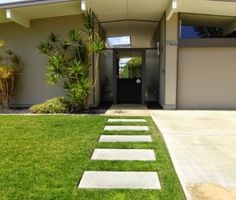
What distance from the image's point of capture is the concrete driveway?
11.9ft

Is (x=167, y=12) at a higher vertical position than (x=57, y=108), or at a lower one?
higher

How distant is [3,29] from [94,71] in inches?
147

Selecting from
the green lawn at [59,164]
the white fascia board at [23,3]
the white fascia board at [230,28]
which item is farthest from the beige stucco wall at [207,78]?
A: the white fascia board at [23,3]

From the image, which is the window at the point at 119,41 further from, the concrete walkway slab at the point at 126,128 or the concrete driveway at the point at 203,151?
the concrete walkway slab at the point at 126,128

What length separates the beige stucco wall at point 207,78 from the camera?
10.6 metres

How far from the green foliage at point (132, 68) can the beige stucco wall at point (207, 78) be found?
260 cm

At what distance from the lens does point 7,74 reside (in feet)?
33.9

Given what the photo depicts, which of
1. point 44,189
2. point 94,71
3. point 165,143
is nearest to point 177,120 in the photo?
point 165,143

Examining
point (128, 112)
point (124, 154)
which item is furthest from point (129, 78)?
point (124, 154)

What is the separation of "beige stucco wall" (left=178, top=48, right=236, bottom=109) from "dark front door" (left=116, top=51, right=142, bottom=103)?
2554 mm

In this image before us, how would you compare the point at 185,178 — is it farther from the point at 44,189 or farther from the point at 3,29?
the point at 3,29

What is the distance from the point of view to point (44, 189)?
11.5 ft

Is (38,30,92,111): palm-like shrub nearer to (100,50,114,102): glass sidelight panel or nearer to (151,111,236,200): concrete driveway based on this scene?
(151,111,236,200): concrete driveway

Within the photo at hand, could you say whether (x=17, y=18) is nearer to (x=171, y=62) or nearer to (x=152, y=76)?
(x=171, y=62)
